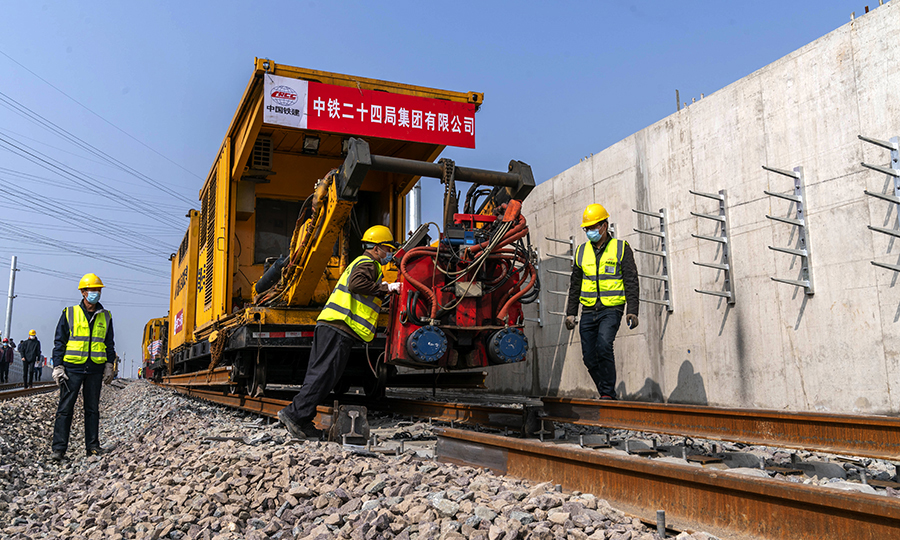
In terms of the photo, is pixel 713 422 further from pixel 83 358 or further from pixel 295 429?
pixel 83 358

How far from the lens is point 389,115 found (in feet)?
22.5

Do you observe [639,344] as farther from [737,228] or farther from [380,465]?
[380,465]

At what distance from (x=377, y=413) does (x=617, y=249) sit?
2.94m

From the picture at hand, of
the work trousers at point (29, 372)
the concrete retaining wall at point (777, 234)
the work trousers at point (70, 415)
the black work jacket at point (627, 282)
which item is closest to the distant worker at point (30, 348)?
the work trousers at point (29, 372)

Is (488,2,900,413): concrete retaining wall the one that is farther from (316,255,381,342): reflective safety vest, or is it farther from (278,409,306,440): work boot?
(278,409,306,440): work boot

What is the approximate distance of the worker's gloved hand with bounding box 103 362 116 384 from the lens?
20.9 feet

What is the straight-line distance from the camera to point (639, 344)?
703 cm

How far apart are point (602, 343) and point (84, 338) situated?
4.78m

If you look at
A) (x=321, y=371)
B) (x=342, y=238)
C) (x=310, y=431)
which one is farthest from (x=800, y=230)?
(x=342, y=238)

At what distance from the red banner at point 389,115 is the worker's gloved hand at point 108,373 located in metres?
3.16

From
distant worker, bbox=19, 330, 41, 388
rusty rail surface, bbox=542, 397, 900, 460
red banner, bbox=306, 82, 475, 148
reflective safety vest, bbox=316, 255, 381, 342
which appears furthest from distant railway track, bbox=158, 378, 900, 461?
distant worker, bbox=19, 330, 41, 388

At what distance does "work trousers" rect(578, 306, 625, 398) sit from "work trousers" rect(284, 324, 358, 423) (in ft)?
7.12

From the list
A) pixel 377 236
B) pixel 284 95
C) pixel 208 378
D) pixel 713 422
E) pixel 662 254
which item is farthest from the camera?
pixel 208 378

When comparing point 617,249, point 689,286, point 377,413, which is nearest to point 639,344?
point 689,286
